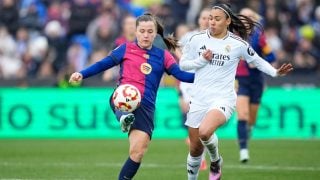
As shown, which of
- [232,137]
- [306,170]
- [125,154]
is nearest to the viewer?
[306,170]

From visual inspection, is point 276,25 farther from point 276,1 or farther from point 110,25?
point 110,25

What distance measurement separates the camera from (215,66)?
11258mm

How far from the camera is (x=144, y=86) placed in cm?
1084

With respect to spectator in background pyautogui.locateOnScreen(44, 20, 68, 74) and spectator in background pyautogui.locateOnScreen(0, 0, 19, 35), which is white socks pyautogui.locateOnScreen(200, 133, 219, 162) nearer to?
spectator in background pyautogui.locateOnScreen(44, 20, 68, 74)

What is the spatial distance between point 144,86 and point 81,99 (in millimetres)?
10901

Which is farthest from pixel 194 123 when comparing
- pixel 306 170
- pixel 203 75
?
pixel 306 170

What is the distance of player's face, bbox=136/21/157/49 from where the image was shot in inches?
428

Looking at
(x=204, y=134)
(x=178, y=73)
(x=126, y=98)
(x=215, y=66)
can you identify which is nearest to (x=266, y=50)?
(x=215, y=66)

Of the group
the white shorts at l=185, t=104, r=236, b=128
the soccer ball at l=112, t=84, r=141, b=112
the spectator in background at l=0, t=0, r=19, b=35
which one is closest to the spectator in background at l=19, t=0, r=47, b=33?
the spectator in background at l=0, t=0, r=19, b=35

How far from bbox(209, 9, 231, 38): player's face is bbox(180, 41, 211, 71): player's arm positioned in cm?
33

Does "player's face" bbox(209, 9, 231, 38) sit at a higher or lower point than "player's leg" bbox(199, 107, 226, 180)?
higher

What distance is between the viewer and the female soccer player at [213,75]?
36.7 ft

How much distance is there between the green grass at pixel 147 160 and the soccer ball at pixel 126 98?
242cm

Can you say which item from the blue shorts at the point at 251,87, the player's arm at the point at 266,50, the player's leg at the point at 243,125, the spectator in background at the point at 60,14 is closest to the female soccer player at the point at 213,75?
the player's leg at the point at 243,125
